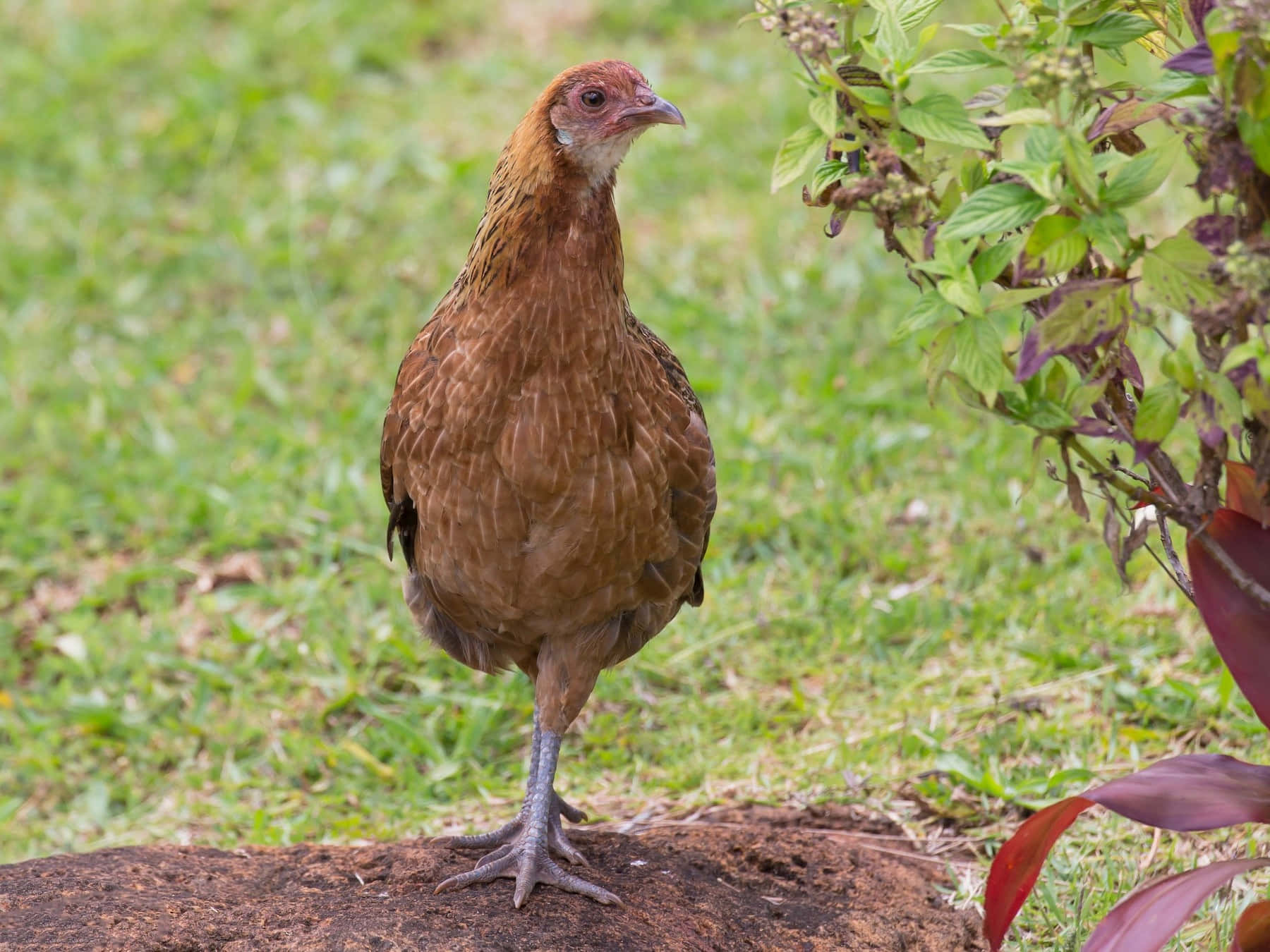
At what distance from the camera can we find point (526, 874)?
10.5 feet

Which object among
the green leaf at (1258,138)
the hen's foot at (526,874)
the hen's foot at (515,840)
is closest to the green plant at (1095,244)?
the green leaf at (1258,138)

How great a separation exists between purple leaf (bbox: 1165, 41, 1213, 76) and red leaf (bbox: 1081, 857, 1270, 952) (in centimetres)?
140

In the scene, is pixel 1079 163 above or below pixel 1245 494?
above

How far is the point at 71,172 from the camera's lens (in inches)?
307

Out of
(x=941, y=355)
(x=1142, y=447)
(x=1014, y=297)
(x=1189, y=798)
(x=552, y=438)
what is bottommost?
(x=1189, y=798)

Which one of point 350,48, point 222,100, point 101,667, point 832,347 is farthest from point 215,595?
point 350,48

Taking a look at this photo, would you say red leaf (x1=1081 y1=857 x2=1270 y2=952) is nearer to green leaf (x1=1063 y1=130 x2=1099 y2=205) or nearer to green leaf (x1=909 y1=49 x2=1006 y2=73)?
green leaf (x1=1063 y1=130 x2=1099 y2=205)

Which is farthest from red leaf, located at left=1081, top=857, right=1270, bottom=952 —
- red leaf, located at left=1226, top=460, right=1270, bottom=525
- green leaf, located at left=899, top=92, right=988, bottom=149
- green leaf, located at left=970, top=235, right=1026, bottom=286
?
green leaf, located at left=899, top=92, right=988, bottom=149


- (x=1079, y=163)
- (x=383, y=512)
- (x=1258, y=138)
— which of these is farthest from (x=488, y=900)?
(x=383, y=512)

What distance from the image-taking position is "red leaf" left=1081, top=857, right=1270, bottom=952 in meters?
2.47

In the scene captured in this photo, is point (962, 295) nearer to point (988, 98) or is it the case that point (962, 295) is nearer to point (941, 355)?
point (941, 355)

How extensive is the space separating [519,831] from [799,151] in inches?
77.3

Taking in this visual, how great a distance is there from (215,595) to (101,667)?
1.57 feet

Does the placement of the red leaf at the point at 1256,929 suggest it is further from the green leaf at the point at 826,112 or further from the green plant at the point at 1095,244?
the green leaf at the point at 826,112
